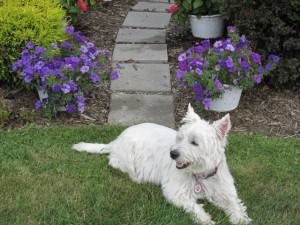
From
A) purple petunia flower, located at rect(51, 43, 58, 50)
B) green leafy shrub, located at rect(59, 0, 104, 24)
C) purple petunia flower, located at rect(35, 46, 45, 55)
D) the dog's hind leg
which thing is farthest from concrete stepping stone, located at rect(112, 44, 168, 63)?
the dog's hind leg

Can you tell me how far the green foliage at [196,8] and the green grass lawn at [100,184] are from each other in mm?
2629

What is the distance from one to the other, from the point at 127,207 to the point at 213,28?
13.5 feet

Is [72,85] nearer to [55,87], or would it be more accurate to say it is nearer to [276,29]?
[55,87]

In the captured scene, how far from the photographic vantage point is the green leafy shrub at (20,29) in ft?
19.2

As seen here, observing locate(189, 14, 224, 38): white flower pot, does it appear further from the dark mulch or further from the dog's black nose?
the dog's black nose

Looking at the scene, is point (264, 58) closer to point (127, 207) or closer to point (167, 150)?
point (167, 150)

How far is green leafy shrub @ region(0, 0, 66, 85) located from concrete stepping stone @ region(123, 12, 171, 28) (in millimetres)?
2693

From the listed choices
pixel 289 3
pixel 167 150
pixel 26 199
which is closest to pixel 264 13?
pixel 289 3

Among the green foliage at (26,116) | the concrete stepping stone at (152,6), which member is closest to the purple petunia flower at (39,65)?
the green foliage at (26,116)

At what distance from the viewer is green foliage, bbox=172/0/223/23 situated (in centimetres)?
720

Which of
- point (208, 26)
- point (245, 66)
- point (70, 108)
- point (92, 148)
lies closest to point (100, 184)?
point (92, 148)

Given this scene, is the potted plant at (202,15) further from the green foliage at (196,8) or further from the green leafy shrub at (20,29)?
the green leafy shrub at (20,29)

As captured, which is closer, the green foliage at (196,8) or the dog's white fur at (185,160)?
the dog's white fur at (185,160)

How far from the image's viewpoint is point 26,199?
4.18m
